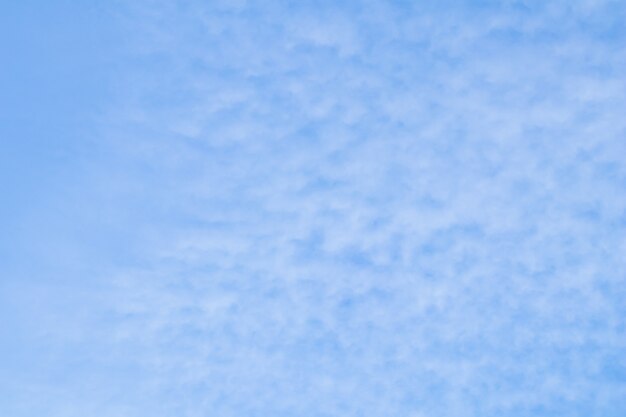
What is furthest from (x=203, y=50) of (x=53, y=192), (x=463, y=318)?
(x=463, y=318)

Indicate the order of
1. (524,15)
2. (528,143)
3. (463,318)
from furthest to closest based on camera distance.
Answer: (463,318), (528,143), (524,15)

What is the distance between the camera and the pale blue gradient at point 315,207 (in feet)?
16.8

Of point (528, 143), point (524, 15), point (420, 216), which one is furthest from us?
point (420, 216)

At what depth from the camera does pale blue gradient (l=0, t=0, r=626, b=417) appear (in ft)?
Answer: 16.8

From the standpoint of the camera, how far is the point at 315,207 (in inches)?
228

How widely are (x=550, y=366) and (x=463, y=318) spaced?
0.89 metres

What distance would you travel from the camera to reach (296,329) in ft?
20.8

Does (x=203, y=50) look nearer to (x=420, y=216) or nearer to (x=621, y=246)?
(x=420, y=216)

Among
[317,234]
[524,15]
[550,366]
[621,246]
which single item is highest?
[524,15]

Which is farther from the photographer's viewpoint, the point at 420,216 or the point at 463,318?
the point at 463,318

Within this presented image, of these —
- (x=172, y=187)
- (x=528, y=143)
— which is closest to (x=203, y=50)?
(x=172, y=187)

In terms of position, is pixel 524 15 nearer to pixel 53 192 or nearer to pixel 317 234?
pixel 317 234

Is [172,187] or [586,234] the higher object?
[172,187]

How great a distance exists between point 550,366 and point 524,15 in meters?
3.09
